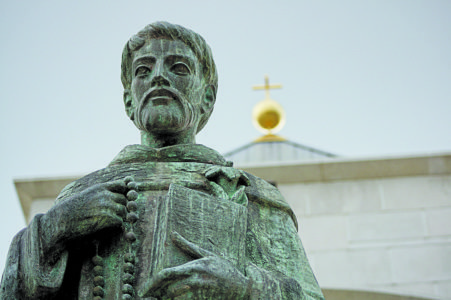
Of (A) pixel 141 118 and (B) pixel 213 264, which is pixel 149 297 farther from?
(A) pixel 141 118

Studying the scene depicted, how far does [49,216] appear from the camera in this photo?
5223 millimetres

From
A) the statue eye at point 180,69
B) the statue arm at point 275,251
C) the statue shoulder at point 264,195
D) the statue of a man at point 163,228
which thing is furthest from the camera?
the statue eye at point 180,69

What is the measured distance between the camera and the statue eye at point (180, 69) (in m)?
6.17

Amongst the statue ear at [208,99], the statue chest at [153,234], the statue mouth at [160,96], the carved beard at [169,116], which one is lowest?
the statue chest at [153,234]

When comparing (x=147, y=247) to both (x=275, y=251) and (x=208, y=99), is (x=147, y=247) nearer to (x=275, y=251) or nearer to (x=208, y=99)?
(x=275, y=251)

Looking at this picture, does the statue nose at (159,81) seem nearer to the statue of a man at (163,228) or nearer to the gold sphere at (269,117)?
the statue of a man at (163,228)

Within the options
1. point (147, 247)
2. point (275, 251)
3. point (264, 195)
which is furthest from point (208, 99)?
point (147, 247)

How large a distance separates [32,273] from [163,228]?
80 centimetres

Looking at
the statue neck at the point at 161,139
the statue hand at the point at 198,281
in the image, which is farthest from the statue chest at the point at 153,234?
the statue neck at the point at 161,139

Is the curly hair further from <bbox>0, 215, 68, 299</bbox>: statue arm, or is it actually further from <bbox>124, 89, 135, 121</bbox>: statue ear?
<bbox>0, 215, 68, 299</bbox>: statue arm

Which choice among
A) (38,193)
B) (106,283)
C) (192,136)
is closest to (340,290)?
(38,193)

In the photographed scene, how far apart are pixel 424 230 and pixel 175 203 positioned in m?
9.98

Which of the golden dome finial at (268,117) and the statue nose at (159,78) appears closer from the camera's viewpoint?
the statue nose at (159,78)

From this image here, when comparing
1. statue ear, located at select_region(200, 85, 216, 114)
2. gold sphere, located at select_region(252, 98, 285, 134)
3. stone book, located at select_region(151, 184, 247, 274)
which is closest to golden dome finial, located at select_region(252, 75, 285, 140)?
gold sphere, located at select_region(252, 98, 285, 134)
